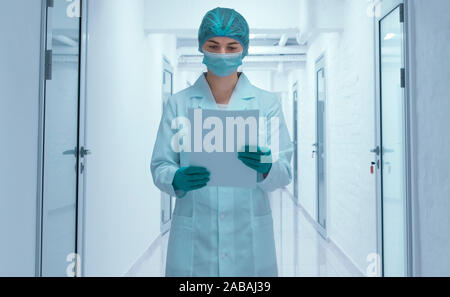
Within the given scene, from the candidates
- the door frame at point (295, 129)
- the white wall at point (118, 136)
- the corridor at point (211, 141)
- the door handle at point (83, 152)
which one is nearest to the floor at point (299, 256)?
the corridor at point (211, 141)

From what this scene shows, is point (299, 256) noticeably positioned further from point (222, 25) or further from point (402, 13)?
point (222, 25)

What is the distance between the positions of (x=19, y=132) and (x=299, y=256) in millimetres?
2738

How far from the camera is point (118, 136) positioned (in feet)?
8.56

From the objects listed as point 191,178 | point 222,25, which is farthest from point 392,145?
point 191,178

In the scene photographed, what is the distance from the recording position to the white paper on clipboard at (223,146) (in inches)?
41.5

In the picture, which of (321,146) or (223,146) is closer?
(223,146)

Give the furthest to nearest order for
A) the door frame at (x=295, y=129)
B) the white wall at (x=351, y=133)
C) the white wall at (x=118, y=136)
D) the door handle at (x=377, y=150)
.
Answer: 1. the door frame at (x=295, y=129)
2. the white wall at (x=351, y=133)
3. the door handle at (x=377, y=150)
4. the white wall at (x=118, y=136)

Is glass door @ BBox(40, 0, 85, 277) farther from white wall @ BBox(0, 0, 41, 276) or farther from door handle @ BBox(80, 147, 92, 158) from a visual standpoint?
white wall @ BBox(0, 0, 41, 276)

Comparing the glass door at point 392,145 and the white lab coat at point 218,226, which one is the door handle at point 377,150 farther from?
the white lab coat at point 218,226

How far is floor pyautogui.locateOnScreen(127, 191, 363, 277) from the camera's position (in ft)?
9.63

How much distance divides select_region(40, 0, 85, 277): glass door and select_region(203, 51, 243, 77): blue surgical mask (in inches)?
29.8

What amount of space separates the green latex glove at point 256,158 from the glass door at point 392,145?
47.8 inches

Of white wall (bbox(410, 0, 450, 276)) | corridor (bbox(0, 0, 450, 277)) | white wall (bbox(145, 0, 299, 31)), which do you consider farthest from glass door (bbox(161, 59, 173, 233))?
white wall (bbox(410, 0, 450, 276))
